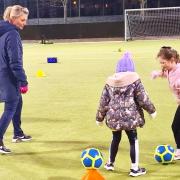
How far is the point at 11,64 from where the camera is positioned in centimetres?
543

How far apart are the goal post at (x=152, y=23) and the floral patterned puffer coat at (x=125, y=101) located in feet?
81.3

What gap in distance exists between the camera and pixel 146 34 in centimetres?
3027

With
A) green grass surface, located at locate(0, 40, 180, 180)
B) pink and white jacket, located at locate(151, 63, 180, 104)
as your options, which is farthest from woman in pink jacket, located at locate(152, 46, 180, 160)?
green grass surface, located at locate(0, 40, 180, 180)

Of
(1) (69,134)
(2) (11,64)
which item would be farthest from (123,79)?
(1) (69,134)

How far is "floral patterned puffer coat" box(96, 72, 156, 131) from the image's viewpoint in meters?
4.60

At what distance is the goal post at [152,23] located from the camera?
96.9 ft

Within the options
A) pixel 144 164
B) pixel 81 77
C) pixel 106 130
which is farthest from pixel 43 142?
pixel 81 77

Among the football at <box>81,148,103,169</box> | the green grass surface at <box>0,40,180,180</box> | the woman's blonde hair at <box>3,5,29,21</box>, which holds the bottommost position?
the green grass surface at <box>0,40,180,180</box>

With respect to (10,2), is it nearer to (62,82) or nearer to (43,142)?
(62,82)

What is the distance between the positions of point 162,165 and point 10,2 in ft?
109

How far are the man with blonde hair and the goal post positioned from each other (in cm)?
2392

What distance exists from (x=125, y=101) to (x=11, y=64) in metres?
1.61

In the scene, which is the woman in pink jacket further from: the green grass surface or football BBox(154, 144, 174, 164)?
the green grass surface

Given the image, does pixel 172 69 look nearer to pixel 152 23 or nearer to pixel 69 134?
pixel 69 134
